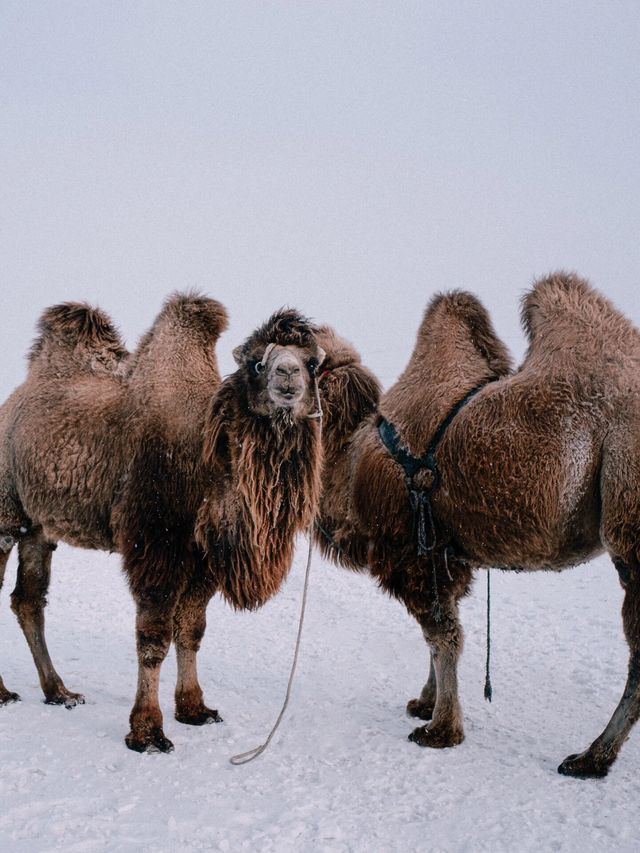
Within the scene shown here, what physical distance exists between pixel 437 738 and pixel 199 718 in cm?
146

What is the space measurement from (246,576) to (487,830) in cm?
185

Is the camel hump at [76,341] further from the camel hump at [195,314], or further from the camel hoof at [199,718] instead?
the camel hoof at [199,718]

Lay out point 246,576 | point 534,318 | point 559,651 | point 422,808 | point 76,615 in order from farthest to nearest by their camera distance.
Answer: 1. point 76,615
2. point 559,651
3. point 534,318
4. point 246,576
5. point 422,808

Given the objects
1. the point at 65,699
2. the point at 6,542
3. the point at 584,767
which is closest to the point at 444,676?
the point at 584,767

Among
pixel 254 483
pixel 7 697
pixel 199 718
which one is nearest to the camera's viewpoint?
pixel 254 483

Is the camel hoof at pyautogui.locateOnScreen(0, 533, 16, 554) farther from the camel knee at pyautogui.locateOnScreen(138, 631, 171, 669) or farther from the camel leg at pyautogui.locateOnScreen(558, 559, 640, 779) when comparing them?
the camel leg at pyautogui.locateOnScreen(558, 559, 640, 779)

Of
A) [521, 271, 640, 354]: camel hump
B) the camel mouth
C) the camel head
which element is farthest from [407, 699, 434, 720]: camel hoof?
[521, 271, 640, 354]: camel hump

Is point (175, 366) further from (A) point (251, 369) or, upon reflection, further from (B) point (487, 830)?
(B) point (487, 830)

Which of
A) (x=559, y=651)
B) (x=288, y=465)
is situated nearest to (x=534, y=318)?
(x=288, y=465)

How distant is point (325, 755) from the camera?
452 cm

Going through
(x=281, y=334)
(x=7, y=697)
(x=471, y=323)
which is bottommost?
(x=7, y=697)

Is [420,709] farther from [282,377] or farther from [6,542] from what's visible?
[6,542]

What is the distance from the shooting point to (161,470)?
15.8 feet

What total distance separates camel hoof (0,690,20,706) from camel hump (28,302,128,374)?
2.20 m
